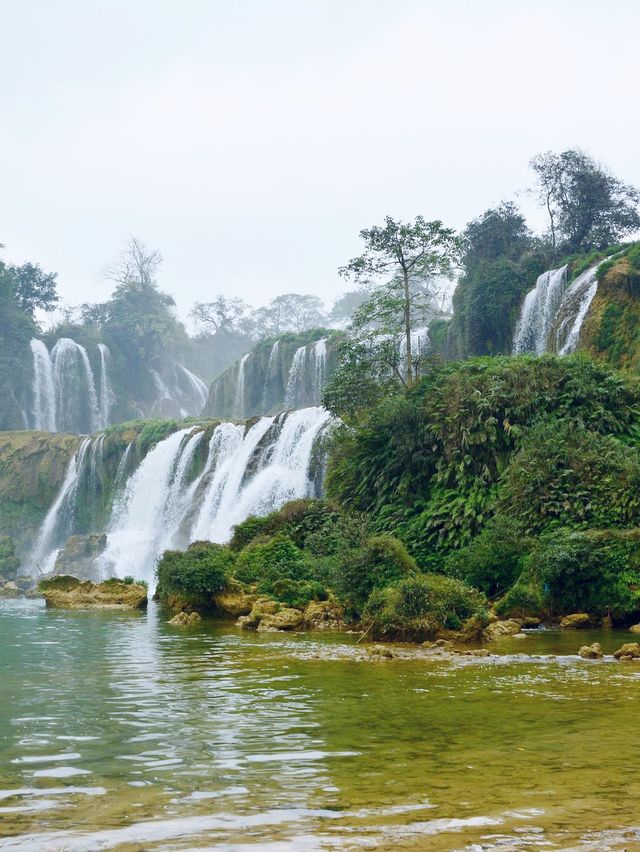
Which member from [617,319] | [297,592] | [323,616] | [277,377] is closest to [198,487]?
[617,319]

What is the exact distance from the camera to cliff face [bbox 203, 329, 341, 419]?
168ft

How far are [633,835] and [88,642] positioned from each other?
40.7 ft

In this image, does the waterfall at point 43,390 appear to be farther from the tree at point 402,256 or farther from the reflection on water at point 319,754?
the reflection on water at point 319,754

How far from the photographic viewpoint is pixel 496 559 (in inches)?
754

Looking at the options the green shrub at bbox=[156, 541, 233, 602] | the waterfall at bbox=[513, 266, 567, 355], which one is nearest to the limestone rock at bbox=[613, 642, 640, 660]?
the green shrub at bbox=[156, 541, 233, 602]

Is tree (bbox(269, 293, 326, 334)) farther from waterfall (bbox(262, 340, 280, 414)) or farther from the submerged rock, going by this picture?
the submerged rock

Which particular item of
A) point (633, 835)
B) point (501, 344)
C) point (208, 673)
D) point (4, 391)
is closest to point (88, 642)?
point (208, 673)

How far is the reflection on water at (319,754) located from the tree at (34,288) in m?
65.3

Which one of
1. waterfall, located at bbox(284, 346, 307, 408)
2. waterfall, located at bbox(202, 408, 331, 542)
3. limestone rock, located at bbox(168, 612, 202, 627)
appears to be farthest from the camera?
waterfall, located at bbox(284, 346, 307, 408)

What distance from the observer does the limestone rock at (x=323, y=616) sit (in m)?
17.3

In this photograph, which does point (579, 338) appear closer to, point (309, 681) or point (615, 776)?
point (309, 681)

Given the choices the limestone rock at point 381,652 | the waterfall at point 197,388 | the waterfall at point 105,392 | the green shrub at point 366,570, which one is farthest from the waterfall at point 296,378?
the limestone rock at point 381,652

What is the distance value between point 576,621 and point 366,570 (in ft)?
13.1

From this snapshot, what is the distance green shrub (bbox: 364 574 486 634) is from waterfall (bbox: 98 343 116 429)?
55.3m
